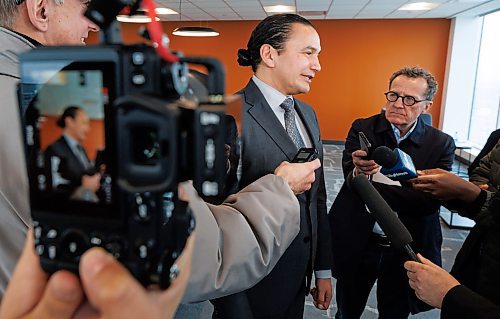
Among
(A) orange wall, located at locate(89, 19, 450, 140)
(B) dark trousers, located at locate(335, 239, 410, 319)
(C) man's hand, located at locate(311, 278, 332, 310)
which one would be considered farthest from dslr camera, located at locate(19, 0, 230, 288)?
(A) orange wall, located at locate(89, 19, 450, 140)

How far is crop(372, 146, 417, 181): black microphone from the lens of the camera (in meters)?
1.59

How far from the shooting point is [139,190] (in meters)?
0.35

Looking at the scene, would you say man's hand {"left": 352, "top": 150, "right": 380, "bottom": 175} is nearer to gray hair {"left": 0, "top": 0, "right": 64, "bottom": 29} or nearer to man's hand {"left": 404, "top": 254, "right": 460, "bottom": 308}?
man's hand {"left": 404, "top": 254, "right": 460, "bottom": 308}

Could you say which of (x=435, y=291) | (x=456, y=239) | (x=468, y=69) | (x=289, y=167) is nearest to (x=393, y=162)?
(x=435, y=291)

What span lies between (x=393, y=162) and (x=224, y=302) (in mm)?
882

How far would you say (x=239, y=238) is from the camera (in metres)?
0.64

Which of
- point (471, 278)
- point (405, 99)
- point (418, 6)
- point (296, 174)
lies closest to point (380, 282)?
point (471, 278)

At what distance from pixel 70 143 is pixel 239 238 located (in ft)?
1.10

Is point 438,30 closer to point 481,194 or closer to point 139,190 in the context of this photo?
point 481,194

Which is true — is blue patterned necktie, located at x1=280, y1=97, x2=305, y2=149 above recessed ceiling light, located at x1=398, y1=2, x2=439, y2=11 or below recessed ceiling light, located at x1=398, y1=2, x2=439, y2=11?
below

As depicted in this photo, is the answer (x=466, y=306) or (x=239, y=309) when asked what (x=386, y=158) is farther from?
(x=239, y=309)

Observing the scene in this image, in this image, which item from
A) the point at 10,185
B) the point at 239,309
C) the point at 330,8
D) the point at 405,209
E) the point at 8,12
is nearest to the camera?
the point at 10,185

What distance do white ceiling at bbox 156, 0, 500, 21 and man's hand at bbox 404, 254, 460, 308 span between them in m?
6.34

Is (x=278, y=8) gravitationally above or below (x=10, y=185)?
above
